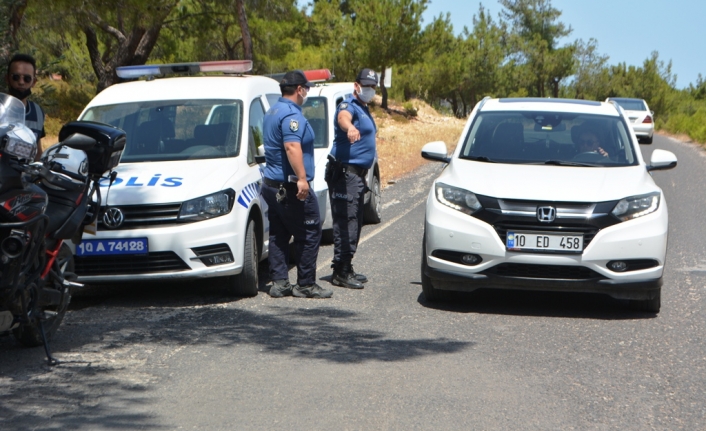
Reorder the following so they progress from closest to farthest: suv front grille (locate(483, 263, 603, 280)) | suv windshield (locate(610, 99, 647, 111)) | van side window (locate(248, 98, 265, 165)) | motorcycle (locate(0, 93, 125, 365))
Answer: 1. motorcycle (locate(0, 93, 125, 365))
2. suv front grille (locate(483, 263, 603, 280))
3. van side window (locate(248, 98, 265, 165))
4. suv windshield (locate(610, 99, 647, 111))

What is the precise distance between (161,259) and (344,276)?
72.5 inches

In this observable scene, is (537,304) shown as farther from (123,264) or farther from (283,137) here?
(123,264)

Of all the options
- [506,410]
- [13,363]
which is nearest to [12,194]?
[13,363]

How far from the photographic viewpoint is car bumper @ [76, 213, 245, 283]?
743cm

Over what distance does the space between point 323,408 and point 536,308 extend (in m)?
3.29

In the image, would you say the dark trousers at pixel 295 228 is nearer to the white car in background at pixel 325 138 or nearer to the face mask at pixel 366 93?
the face mask at pixel 366 93

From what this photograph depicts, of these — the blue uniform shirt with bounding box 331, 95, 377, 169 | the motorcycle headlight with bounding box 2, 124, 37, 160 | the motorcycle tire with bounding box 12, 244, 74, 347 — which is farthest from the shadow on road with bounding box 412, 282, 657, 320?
the motorcycle headlight with bounding box 2, 124, 37, 160

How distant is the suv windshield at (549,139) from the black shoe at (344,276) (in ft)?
4.86

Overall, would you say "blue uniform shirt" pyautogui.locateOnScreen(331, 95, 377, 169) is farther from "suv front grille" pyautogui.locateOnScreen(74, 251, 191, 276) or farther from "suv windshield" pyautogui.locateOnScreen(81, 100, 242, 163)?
"suv front grille" pyautogui.locateOnScreen(74, 251, 191, 276)

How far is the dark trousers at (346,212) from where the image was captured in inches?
339

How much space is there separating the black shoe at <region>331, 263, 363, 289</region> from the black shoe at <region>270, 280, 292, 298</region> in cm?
58

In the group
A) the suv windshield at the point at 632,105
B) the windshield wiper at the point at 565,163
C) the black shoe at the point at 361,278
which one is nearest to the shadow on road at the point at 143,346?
the black shoe at the point at 361,278

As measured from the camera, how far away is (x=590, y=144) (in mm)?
8359

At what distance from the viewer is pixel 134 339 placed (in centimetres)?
648
